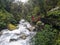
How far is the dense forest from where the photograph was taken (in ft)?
42.3

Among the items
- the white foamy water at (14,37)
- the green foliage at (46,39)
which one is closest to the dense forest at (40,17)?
the green foliage at (46,39)

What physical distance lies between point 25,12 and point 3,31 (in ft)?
35.8

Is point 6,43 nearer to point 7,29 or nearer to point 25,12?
point 7,29

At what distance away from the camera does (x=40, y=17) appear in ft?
63.5

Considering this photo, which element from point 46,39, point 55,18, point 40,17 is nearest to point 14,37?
point 40,17

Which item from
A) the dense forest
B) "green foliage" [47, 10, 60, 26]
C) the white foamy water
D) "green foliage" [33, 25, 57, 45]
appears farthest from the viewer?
the white foamy water

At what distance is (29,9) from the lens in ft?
95.4

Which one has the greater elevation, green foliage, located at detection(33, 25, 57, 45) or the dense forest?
the dense forest

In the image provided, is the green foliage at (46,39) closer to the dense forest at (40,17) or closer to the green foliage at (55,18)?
the dense forest at (40,17)

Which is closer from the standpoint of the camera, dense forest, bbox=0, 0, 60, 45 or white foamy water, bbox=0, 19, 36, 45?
dense forest, bbox=0, 0, 60, 45

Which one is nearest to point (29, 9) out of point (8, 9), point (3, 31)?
point (8, 9)

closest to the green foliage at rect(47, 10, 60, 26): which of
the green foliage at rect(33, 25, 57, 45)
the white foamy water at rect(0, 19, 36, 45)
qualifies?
the green foliage at rect(33, 25, 57, 45)

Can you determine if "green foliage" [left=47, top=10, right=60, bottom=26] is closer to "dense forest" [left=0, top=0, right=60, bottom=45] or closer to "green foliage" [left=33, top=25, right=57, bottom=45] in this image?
"dense forest" [left=0, top=0, right=60, bottom=45]

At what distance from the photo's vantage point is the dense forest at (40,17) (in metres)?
12.9
